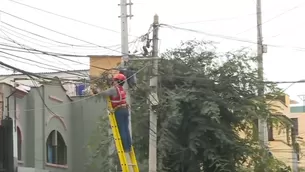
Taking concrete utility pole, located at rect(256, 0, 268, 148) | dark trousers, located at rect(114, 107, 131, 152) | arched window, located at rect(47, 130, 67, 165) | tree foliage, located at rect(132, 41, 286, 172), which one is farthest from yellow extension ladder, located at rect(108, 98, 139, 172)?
arched window, located at rect(47, 130, 67, 165)

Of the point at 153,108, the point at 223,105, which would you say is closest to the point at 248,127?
the point at 223,105

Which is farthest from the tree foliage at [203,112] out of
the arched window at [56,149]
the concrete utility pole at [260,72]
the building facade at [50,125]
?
the arched window at [56,149]

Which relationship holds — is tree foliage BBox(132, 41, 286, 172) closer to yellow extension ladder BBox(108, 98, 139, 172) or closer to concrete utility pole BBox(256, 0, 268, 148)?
concrete utility pole BBox(256, 0, 268, 148)

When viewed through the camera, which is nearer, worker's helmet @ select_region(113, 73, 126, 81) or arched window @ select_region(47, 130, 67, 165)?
worker's helmet @ select_region(113, 73, 126, 81)

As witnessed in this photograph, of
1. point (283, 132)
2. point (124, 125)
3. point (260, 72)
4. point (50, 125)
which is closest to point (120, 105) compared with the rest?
point (124, 125)

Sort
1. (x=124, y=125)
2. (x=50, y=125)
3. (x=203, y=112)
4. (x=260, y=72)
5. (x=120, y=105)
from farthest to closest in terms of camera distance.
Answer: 1. (x=50, y=125)
2. (x=260, y=72)
3. (x=203, y=112)
4. (x=124, y=125)
5. (x=120, y=105)

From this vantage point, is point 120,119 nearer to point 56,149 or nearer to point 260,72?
point 260,72

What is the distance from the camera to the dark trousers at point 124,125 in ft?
54.6

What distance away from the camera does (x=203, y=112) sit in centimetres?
2031

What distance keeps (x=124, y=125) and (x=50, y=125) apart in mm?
9360

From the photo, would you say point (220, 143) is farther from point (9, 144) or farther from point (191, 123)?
point (9, 144)

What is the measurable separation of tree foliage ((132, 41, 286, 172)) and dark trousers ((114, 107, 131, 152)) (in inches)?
117

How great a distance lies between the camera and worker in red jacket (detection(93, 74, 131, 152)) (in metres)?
16.3

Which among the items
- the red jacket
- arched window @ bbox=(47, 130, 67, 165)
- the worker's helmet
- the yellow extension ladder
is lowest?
arched window @ bbox=(47, 130, 67, 165)
